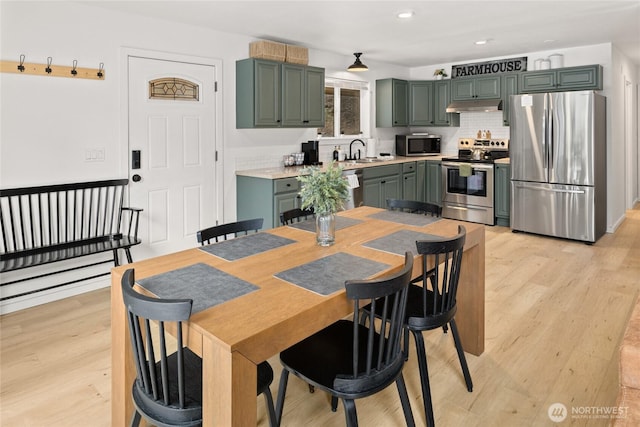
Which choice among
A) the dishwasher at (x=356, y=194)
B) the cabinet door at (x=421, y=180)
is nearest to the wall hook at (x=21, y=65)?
the dishwasher at (x=356, y=194)

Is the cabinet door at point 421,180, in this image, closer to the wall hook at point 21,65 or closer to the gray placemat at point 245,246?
the gray placemat at point 245,246

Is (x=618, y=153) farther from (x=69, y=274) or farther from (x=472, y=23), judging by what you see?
(x=69, y=274)

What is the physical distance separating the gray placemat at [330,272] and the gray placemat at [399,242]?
210mm

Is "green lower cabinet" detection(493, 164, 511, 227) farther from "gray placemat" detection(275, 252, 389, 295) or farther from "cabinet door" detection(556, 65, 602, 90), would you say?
"gray placemat" detection(275, 252, 389, 295)

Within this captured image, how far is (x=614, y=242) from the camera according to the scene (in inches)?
214

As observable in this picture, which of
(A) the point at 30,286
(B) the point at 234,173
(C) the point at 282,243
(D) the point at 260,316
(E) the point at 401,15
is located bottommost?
(A) the point at 30,286

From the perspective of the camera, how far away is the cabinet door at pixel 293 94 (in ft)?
16.4

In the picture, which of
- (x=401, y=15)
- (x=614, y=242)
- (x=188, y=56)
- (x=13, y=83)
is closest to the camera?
(x=13, y=83)

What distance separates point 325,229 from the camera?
233 centimetres

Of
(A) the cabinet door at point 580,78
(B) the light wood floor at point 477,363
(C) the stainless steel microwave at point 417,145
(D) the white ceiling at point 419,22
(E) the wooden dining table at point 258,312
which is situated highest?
(D) the white ceiling at point 419,22

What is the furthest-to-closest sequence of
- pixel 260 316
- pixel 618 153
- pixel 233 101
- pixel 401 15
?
pixel 618 153
pixel 233 101
pixel 401 15
pixel 260 316

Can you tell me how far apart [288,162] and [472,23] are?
2.55 m

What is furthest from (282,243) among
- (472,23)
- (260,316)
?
(472,23)

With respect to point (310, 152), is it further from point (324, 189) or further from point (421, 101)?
point (324, 189)
